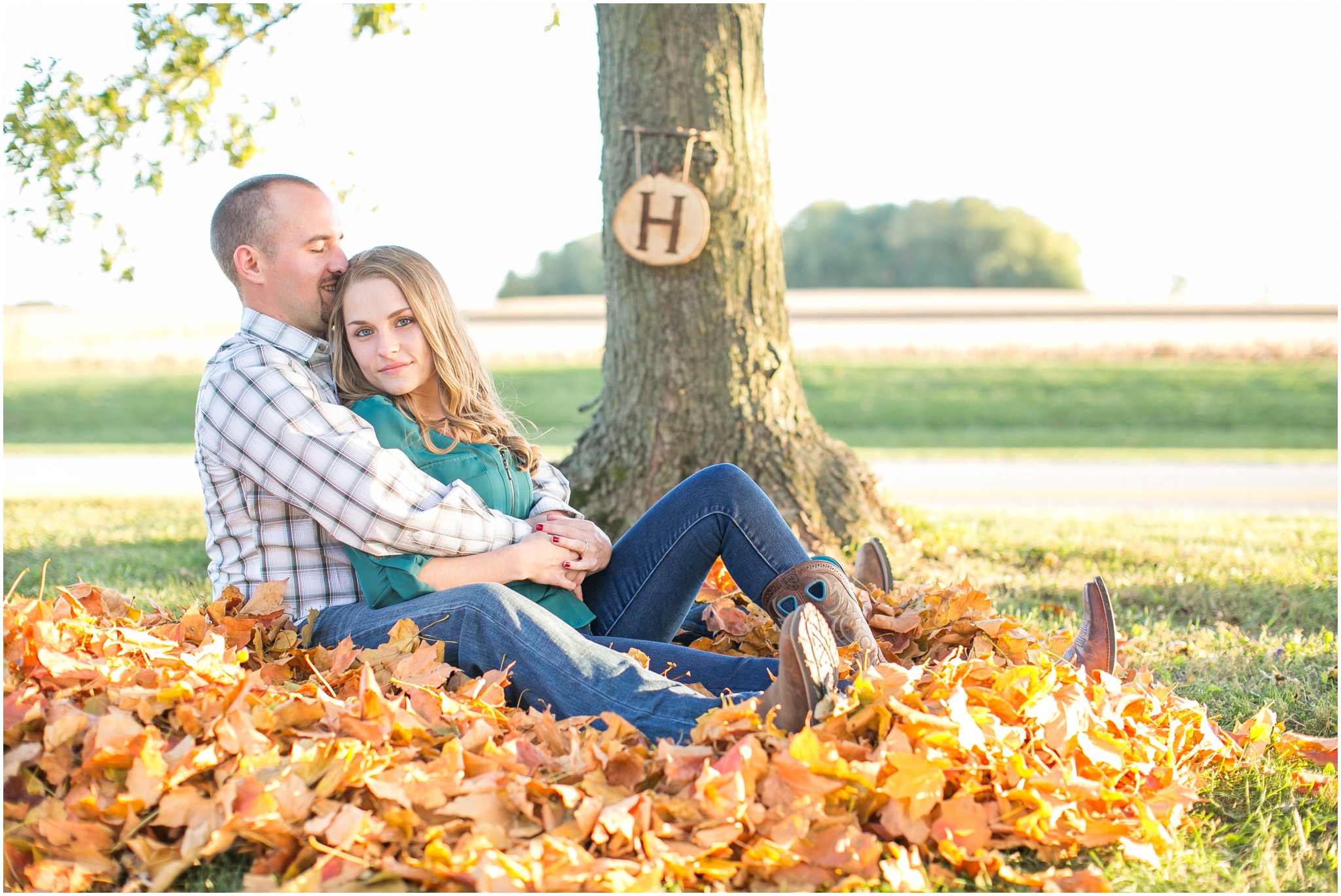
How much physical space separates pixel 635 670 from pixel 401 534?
0.71 m

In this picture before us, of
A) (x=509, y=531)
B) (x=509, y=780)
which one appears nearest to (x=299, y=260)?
(x=509, y=531)

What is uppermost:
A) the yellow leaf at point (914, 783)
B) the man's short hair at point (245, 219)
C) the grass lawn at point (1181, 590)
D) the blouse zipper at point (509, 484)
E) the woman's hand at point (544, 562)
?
the man's short hair at point (245, 219)

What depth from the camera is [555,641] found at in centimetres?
245

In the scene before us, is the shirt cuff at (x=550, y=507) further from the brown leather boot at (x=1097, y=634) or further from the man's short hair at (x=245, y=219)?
the brown leather boot at (x=1097, y=634)

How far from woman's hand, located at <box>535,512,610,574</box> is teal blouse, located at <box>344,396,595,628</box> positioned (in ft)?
0.38

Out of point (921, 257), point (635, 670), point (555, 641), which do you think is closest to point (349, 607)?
point (555, 641)

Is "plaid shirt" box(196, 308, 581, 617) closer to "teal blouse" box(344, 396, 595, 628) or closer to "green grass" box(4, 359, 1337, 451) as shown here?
"teal blouse" box(344, 396, 595, 628)

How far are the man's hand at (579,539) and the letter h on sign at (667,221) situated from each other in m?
2.06

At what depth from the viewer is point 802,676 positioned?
2.17 metres

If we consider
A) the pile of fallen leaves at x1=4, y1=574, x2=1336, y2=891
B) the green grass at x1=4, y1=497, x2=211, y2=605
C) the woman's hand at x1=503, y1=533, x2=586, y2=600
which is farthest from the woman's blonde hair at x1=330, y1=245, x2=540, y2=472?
the green grass at x1=4, y1=497, x2=211, y2=605

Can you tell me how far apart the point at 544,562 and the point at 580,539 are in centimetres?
17

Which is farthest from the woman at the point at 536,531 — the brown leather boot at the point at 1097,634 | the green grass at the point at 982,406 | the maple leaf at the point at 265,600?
the green grass at the point at 982,406

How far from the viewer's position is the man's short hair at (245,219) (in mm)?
2891

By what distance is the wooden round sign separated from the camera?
15.4ft
